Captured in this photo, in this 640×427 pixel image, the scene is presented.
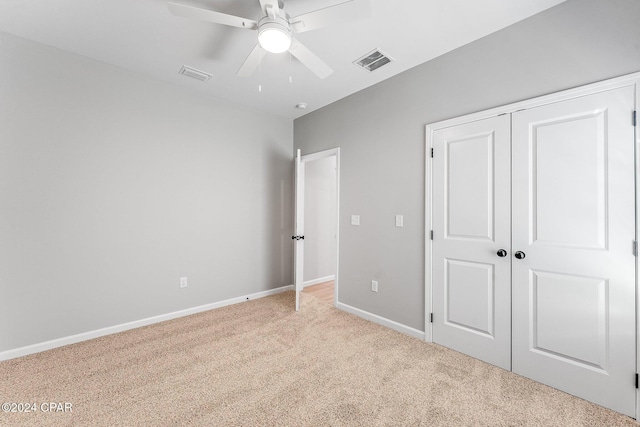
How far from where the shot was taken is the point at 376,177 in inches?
122

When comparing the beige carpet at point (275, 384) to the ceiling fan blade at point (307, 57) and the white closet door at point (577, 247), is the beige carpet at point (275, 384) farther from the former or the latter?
the ceiling fan blade at point (307, 57)

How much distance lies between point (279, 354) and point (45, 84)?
3257 millimetres

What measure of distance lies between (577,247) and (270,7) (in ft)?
8.48

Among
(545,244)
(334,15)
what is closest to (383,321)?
(545,244)

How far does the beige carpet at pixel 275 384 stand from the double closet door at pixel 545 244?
22 centimetres

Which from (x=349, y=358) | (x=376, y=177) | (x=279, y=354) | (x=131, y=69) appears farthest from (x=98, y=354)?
(x=376, y=177)

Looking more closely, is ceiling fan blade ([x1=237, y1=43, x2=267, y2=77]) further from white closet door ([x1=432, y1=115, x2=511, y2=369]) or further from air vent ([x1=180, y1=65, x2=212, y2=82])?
white closet door ([x1=432, y1=115, x2=511, y2=369])

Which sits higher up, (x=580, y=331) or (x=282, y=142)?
(x=282, y=142)

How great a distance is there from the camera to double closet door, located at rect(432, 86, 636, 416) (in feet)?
5.57

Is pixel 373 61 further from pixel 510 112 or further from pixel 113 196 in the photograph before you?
pixel 113 196

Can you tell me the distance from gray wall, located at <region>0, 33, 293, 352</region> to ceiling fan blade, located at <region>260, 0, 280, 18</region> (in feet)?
6.79

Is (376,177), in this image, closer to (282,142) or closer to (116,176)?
(282,142)

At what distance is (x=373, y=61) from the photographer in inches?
103

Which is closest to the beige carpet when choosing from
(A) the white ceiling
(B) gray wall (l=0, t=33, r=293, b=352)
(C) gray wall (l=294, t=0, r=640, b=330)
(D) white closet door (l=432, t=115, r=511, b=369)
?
(D) white closet door (l=432, t=115, r=511, b=369)
